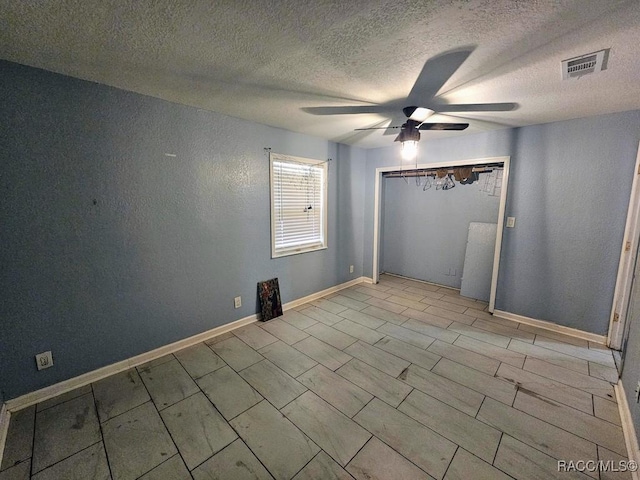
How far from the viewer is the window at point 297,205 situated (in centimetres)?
329

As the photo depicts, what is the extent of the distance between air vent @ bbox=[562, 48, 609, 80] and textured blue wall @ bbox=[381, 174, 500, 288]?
2.44m

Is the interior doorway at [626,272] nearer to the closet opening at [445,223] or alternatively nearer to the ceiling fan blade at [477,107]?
the closet opening at [445,223]

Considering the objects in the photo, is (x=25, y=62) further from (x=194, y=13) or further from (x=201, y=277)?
(x=201, y=277)

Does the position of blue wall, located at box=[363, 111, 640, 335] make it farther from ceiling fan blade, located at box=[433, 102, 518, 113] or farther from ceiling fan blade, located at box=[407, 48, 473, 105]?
ceiling fan blade, located at box=[407, 48, 473, 105]

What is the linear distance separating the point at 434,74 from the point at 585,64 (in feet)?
2.97

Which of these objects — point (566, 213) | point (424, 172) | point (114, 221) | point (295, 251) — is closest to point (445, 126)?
point (566, 213)

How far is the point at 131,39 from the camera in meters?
1.44

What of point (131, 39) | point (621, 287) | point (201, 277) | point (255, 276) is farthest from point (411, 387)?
point (131, 39)

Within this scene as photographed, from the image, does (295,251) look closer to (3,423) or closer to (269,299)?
(269,299)

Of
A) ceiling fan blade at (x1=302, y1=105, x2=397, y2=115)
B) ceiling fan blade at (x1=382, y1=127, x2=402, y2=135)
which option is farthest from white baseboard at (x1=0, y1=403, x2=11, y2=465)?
ceiling fan blade at (x1=382, y1=127, x2=402, y2=135)

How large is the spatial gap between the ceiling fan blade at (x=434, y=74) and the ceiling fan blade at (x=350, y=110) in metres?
0.29

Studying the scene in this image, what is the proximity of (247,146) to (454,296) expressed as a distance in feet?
12.5

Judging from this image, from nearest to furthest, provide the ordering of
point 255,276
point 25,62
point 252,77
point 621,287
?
point 25,62 < point 252,77 < point 621,287 < point 255,276

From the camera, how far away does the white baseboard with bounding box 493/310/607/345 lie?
278 centimetres
